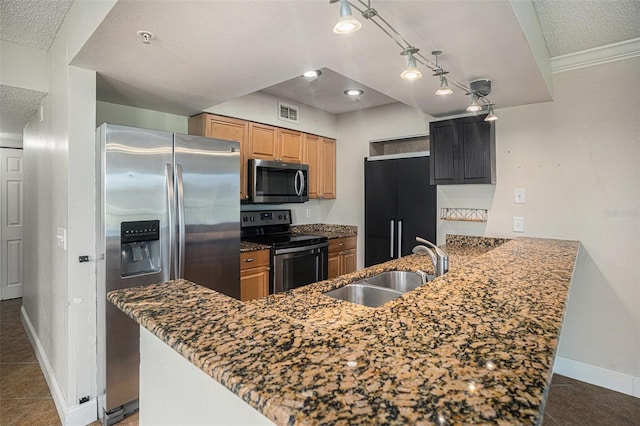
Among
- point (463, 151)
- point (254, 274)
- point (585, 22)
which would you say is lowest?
point (254, 274)

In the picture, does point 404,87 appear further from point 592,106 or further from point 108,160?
point 108,160

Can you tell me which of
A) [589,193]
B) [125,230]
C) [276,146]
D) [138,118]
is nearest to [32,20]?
[138,118]

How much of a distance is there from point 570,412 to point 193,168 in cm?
301

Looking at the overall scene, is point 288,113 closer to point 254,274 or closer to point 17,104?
point 254,274

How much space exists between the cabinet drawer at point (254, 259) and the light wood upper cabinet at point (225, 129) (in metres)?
0.65

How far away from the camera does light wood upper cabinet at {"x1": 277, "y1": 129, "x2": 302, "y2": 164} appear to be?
3736 mm

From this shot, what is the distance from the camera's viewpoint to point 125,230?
81.0 inches

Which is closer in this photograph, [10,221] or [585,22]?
[585,22]

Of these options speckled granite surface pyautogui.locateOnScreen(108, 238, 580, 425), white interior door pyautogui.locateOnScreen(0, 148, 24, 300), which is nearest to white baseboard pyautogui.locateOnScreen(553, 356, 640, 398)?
speckled granite surface pyautogui.locateOnScreen(108, 238, 580, 425)

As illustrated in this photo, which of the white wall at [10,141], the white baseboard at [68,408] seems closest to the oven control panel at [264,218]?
the white baseboard at [68,408]

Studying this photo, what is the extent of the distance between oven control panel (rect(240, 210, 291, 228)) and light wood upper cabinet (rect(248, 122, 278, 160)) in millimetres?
631

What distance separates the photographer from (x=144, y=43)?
1.68 meters

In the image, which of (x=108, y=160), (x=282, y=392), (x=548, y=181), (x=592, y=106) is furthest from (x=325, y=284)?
(x=592, y=106)

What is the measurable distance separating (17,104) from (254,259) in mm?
2308
